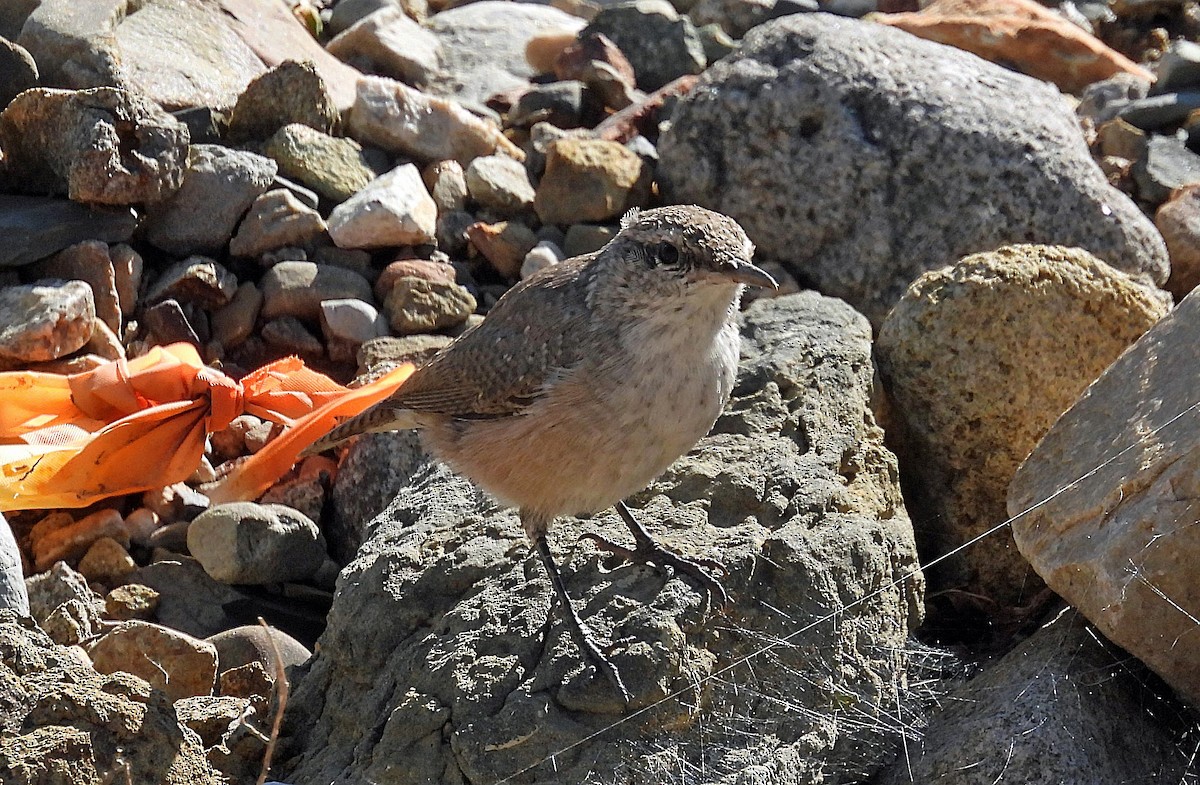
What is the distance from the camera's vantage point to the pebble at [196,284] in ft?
23.3

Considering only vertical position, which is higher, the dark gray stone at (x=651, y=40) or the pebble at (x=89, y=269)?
the dark gray stone at (x=651, y=40)

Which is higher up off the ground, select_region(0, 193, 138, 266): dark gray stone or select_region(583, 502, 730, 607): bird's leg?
select_region(583, 502, 730, 607): bird's leg

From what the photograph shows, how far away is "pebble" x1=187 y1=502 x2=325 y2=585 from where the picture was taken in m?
5.87

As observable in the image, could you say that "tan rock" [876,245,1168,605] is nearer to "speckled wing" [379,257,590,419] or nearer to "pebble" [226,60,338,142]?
"speckled wing" [379,257,590,419]

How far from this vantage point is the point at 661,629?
4.39 m

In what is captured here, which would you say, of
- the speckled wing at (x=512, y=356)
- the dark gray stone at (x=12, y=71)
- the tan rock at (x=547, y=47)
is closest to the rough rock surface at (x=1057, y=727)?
the speckled wing at (x=512, y=356)

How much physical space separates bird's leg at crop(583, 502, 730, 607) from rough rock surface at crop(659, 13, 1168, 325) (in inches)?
117

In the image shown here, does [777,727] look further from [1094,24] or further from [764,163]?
[1094,24]

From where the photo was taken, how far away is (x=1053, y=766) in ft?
13.3

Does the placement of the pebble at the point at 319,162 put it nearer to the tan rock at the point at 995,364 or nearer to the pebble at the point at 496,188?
the pebble at the point at 496,188

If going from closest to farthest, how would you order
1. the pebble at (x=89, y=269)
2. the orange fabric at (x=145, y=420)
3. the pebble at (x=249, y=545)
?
the pebble at (x=249, y=545) < the orange fabric at (x=145, y=420) < the pebble at (x=89, y=269)

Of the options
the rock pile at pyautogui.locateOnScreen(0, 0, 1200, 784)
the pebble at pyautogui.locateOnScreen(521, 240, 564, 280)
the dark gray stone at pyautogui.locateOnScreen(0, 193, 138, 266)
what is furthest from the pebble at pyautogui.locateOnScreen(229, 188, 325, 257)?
the pebble at pyautogui.locateOnScreen(521, 240, 564, 280)

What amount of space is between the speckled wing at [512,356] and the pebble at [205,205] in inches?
105

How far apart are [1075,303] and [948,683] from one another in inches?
71.2
